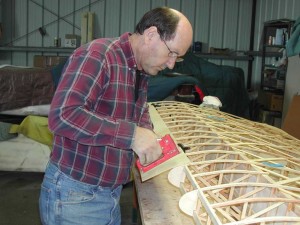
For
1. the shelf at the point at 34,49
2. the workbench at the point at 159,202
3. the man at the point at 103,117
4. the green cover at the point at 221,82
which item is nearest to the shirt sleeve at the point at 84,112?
the man at the point at 103,117

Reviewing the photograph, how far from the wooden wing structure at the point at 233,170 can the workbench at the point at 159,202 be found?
72 mm

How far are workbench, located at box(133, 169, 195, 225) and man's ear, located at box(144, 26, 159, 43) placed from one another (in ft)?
A: 2.92

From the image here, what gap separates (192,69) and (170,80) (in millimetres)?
2574

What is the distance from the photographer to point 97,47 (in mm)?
1598

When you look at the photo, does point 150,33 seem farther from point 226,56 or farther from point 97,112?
point 226,56

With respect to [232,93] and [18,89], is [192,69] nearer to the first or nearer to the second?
[232,93]

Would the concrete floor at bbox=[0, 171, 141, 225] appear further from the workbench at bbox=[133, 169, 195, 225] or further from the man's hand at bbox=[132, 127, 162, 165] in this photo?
the man's hand at bbox=[132, 127, 162, 165]

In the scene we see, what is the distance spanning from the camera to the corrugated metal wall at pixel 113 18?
902 cm

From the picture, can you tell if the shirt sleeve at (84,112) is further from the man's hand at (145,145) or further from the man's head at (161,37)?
the man's head at (161,37)

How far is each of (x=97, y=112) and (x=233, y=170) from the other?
0.81m

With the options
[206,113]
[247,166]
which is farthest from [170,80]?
[247,166]

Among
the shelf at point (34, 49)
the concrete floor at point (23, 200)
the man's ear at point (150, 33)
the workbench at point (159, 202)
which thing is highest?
the shelf at point (34, 49)

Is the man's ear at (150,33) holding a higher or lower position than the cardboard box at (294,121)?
higher

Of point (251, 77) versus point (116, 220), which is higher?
point (251, 77)
